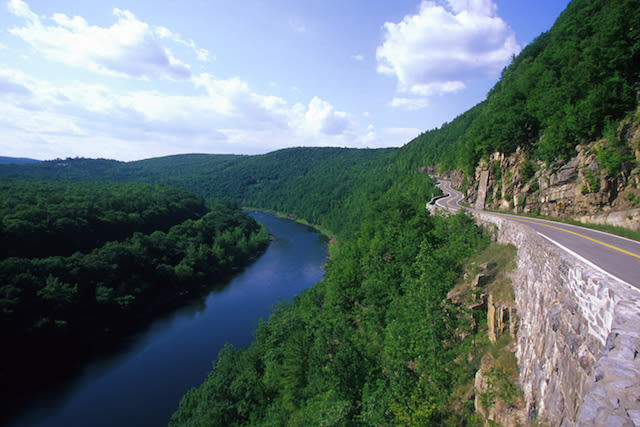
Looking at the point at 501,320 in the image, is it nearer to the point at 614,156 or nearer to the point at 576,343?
the point at 576,343

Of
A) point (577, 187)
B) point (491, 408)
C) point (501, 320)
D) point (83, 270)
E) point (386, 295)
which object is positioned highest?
point (577, 187)

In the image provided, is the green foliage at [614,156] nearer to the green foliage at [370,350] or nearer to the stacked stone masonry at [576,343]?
the green foliage at [370,350]

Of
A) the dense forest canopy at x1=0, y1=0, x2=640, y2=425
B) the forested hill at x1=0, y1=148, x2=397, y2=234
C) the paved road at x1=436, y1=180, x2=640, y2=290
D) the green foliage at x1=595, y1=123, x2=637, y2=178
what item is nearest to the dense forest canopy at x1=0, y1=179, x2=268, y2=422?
the dense forest canopy at x1=0, y1=0, x2=640, y2=425

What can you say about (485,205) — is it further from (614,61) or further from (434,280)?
(434,280)

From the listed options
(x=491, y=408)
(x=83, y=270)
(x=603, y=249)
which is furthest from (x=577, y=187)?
(x=83, y=270)

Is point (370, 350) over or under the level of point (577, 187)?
under
